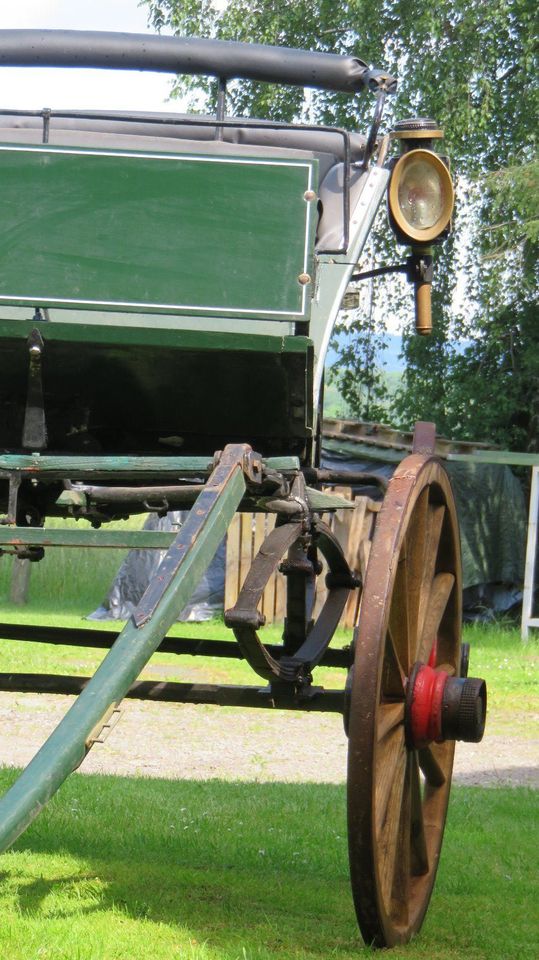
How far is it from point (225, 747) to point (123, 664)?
5.24m

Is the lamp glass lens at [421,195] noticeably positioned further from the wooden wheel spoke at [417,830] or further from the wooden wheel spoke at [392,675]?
the wooden wheel spoke at [417,830]

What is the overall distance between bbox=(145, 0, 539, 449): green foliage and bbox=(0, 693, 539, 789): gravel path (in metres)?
6.56

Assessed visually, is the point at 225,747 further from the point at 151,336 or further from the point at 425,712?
the point at 151,336

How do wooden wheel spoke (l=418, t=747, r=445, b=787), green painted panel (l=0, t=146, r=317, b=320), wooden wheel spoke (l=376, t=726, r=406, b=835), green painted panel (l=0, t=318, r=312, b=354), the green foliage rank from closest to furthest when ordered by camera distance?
wooden wheel spoke (l=376, t=726, r=406, b=835)
green painted panel (l=0, t=318, r=312, b=354)
green painted panel (l=0, t=146, r=317, b=320)
wooden wheel spoke (l=418, t=747, r=445, b=787)
the green foliage

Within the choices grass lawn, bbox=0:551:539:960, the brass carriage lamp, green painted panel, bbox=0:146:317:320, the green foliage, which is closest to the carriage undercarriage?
grass lawn, bbox=0:551:539:960

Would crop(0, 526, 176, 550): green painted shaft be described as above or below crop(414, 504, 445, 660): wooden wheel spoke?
above

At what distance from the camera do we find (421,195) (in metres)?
4.03

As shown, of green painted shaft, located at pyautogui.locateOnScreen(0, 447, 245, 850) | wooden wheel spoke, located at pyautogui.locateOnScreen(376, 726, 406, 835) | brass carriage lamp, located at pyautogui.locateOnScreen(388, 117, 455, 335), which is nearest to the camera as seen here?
green painted shaft, located at pyautogui.locateOnScreen(0, 447, 245, 850)

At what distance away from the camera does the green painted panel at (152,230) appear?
353 centimetres

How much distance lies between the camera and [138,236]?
3.59 m

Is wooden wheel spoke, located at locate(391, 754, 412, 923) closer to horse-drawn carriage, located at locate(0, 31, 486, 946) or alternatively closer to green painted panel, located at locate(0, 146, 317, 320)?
horse-drawn carriage, located at locate(0, 31, 486, 946)

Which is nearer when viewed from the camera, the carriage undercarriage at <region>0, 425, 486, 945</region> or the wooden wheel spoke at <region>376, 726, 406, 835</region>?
the carriage undercarriage at <region>0, 425, 486, 945</region>

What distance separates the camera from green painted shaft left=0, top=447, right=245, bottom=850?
2250mm

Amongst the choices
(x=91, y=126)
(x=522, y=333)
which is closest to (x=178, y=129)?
(x=91, y=126)
